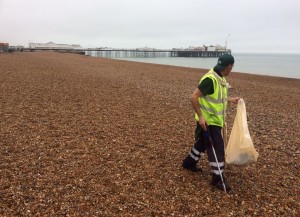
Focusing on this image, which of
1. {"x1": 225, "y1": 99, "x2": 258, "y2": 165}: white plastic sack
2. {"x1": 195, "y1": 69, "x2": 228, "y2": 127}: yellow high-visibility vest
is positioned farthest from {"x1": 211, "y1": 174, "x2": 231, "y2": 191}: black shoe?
{"x1": 195, "y1": 69, "x2": 228, "y2": 127}: yellow high-visibility vest

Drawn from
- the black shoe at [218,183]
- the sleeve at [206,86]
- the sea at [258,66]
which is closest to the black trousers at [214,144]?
the black shoe at [218,183]

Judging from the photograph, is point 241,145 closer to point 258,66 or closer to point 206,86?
point 206,86

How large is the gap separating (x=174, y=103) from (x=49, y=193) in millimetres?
7837

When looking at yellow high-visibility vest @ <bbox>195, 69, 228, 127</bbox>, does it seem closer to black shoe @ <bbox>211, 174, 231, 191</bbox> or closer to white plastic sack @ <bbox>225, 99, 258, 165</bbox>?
white plastic sack @ <bbox>225, 99, 258, 165</bbox>

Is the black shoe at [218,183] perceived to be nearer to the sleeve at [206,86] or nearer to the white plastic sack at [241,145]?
the white plastic sack at [241,145]

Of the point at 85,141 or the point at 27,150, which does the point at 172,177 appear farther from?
the point at 27,150

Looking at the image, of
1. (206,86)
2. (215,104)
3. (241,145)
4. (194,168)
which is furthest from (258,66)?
(206,86)

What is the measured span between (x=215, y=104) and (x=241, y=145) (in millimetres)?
716

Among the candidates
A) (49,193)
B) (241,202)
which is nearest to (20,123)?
(49,193)

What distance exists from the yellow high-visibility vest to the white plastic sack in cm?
32

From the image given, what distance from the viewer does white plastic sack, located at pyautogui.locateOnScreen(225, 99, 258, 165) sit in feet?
14.6

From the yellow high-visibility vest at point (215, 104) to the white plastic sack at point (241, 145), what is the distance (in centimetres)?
32

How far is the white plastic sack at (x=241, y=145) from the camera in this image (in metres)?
4.46

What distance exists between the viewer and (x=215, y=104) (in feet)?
14.4
